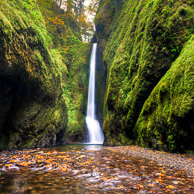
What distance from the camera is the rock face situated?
17.7 feet

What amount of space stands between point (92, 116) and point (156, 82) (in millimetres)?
13390

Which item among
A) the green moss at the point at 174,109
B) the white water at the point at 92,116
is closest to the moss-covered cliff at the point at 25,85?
the white water at the point at 92,116

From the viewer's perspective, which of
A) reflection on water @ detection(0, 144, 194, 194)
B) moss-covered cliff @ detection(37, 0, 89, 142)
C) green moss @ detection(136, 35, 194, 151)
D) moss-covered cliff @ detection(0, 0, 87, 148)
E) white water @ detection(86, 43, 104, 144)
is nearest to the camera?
reflection on water @ detection(0, 144, 194, 194)

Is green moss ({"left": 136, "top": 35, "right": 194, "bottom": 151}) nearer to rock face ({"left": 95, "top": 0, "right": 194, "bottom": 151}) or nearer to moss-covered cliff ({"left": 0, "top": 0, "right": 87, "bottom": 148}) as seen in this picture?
rock face ({"left": 95, "top": 0, "right": 194, "bottom": 151})

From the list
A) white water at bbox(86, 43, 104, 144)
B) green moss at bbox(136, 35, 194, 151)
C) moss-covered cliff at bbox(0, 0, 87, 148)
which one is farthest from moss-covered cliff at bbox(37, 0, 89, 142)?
green moss at bbox(136, 35, 194, 151)

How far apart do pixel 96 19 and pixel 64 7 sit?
404 inches

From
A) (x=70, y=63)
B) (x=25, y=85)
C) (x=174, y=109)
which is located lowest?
(x=174, y=109)

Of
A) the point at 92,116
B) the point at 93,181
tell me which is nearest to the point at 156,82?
the point at 93,181

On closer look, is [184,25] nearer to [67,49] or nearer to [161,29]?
[161,29]

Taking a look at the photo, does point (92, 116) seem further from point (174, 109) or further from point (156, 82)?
point (174, 109)

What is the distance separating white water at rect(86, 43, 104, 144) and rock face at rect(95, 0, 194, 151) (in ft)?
A: 18.8

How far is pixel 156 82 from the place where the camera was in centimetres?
811

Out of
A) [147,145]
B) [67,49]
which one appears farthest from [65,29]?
[147,145]

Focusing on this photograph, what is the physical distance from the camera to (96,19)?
22.9 meters
